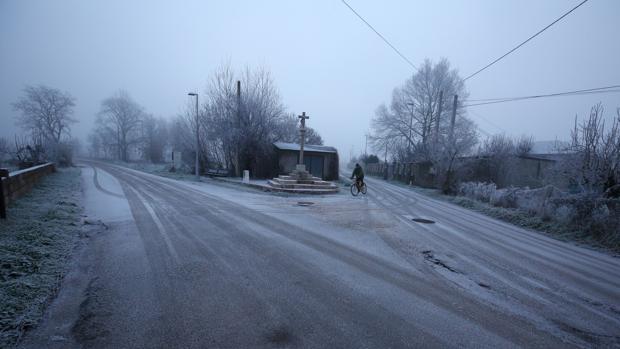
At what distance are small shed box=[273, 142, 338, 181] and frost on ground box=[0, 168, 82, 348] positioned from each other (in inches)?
689

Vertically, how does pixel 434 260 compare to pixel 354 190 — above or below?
below

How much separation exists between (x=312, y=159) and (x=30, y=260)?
847 inches

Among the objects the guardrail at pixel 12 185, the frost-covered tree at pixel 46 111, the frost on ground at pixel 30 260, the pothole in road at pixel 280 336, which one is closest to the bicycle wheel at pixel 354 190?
the frost on ground at pixel 30 260

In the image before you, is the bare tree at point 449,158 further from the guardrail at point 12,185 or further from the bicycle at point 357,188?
the guardrail at point 12,185

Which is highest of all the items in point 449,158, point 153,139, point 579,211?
Answer: point 153,139

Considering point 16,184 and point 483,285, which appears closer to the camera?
point 483,285

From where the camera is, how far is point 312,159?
2488cm

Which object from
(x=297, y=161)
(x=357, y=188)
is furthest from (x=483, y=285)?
(x=297, y=161)

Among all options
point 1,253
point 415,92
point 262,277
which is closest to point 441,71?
point 415,92

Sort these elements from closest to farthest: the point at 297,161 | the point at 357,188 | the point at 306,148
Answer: the point at 357,188 → the point at 297,161 → the point at 306,148

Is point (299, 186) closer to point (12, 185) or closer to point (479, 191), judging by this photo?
point (479, 191)

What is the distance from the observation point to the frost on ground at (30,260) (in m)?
2.75

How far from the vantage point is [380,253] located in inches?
213

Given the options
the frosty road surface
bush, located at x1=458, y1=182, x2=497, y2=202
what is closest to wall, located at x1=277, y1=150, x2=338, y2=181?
bush, located at x1=458, y1=182, x2=497, y2=202
